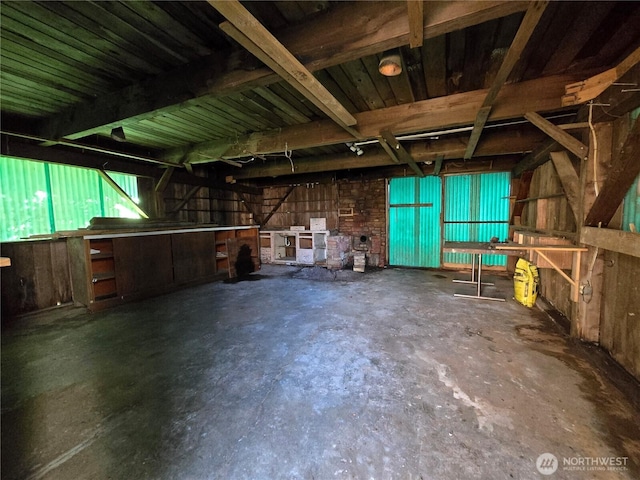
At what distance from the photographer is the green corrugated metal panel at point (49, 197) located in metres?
3.63

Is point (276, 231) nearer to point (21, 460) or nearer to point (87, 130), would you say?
point (87, 130)

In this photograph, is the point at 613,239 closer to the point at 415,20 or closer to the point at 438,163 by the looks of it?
the point at 415,20

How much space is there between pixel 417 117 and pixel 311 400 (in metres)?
3.07

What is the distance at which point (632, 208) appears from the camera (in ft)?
6.78

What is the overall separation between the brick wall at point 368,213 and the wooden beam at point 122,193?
490 cm

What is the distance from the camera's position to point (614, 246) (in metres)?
1.97

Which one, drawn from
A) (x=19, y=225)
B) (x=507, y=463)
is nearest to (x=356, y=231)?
(x=507, y=463)

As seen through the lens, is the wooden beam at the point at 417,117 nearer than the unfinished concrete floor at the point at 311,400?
No

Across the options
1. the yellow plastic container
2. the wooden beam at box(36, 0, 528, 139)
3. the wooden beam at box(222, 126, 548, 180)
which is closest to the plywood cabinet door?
the wooden beam at box(36, 0, 528, 139)

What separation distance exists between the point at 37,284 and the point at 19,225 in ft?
3.04

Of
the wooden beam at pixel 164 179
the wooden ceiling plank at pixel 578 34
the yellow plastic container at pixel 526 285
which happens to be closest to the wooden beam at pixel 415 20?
the wooden ceiling plank at pixel 578 34

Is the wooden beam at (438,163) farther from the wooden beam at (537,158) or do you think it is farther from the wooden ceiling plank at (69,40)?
the wooden ceiling plank at (69,40)

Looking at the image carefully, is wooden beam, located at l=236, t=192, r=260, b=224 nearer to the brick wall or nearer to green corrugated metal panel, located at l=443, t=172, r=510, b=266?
the brick wall

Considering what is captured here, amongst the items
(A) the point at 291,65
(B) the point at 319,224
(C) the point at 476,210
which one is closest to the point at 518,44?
(A) the point at 291,65
